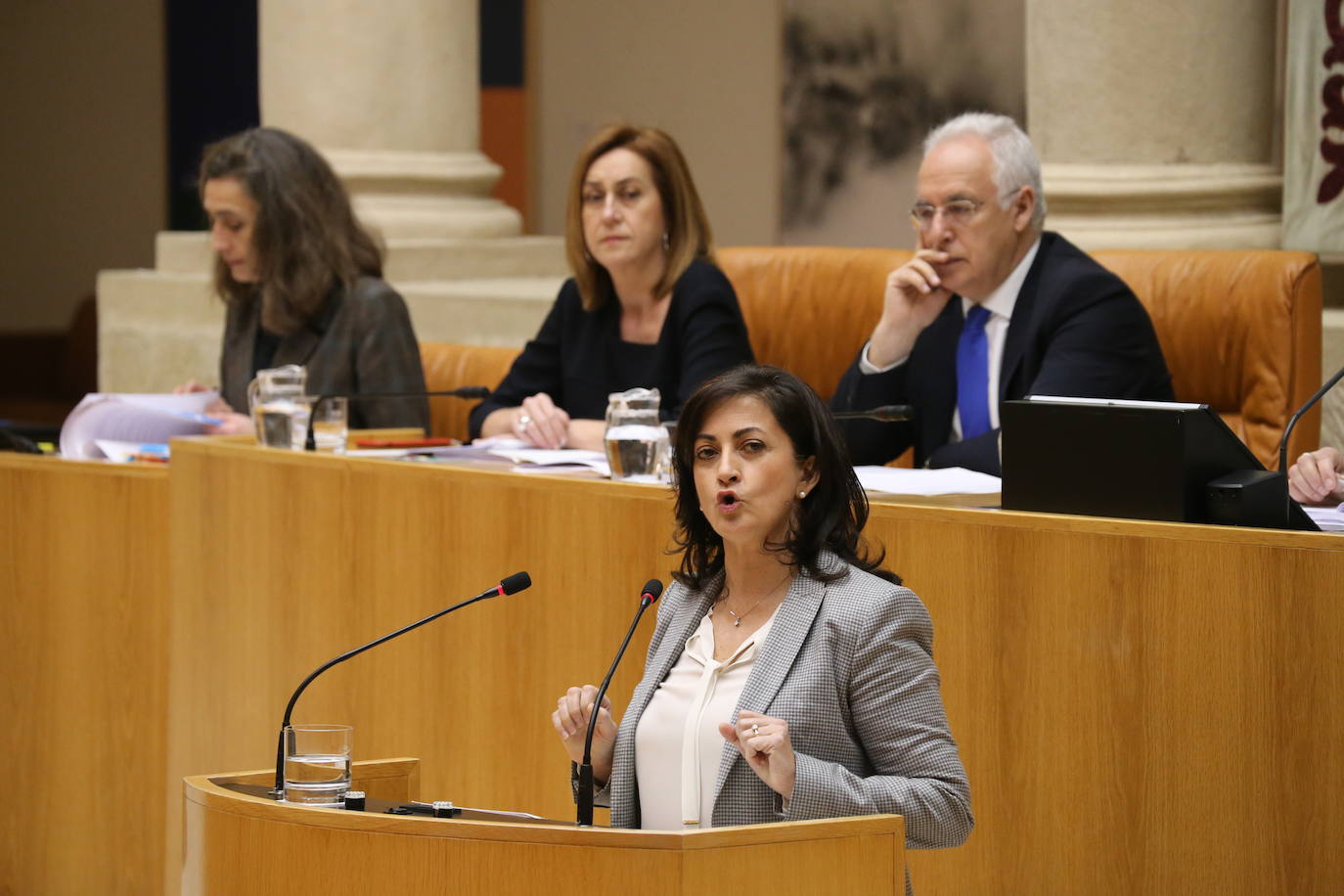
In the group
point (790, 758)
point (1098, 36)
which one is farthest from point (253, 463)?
point (1098, 36)

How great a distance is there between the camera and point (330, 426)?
3.73 metres

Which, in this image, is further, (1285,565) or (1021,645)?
(1021,645)

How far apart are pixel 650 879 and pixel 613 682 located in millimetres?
1127

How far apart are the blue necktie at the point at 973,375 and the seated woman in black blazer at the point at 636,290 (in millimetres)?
527

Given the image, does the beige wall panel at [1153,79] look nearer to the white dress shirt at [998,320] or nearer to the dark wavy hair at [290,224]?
the white dress shirt at [998,320]

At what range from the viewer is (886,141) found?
8.38m

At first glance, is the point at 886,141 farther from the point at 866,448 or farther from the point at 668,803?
the point at 668,803

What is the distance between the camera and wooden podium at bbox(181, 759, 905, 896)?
2047 millimetres

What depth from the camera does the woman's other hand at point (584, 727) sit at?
2.40m

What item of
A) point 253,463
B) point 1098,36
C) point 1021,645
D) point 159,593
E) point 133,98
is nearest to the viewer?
point 1021,645

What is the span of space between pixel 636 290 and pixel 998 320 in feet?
2.69

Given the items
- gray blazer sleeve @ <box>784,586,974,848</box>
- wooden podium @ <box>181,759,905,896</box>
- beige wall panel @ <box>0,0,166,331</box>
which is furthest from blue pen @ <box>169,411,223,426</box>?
beige wall panel @ <box>0,0,166,331</box>

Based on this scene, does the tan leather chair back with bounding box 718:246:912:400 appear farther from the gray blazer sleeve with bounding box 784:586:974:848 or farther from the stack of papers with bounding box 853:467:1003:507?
the gray blazer sleeve with bounding box 784:586:974:848

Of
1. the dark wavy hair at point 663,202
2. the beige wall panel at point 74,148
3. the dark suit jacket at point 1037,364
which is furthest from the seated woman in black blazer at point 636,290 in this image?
the beige wall panel at point 74,148
